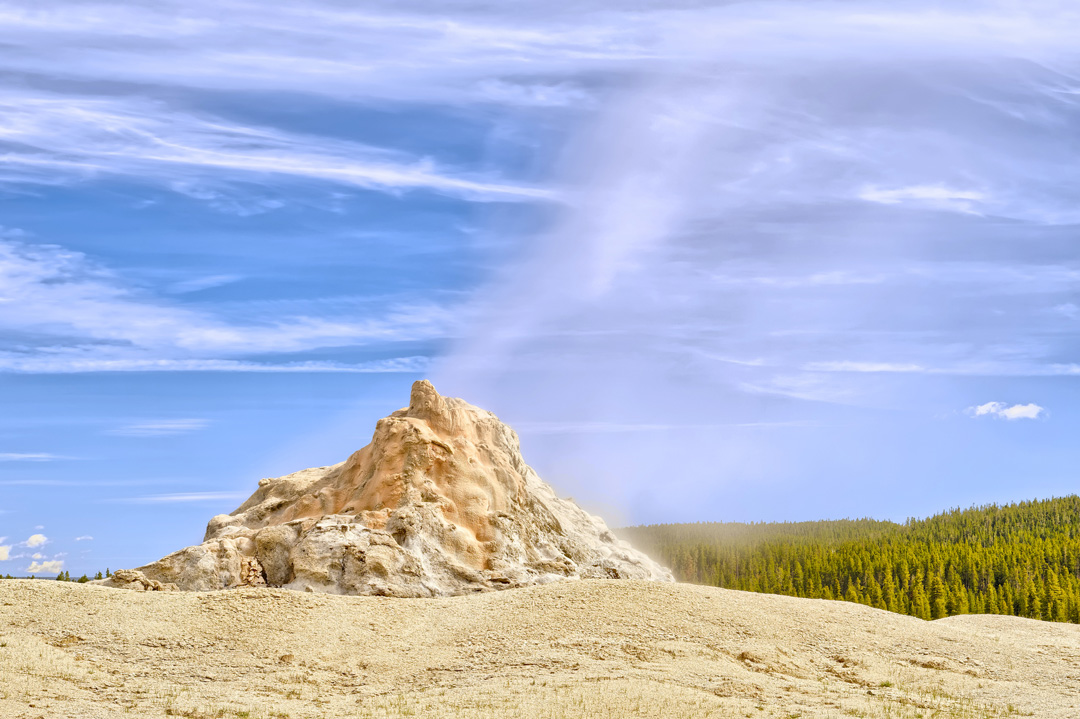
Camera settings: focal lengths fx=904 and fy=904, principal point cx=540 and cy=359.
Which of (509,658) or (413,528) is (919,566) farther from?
(509,658)

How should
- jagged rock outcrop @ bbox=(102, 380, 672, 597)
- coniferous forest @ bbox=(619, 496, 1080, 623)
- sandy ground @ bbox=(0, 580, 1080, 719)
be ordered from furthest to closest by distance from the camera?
coniferous forest @ bbox=(619, 496, 1080, 623) → jagged rock outcrop @ bbox=(102, 380, 672, 597) → sandy ground @ bbox=(0, 580, 1080, 719)

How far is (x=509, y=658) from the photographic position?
2825cm

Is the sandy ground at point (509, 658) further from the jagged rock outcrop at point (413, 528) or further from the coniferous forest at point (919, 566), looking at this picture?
the coniferous forest at point (919, 566)

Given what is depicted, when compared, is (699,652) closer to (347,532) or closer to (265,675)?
(265,675)

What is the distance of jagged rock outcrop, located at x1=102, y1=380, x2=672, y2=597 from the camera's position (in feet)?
119

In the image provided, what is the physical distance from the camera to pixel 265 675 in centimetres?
2741

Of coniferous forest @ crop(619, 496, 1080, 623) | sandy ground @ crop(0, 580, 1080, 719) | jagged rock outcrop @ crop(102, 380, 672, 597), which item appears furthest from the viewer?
coniferous forest @ crop(619, 496, 1080, 623)

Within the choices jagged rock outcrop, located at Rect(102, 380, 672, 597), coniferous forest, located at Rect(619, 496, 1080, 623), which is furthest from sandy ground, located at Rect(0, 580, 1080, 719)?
coniferous forest, located at Rect(619, 496, 1080, 623)

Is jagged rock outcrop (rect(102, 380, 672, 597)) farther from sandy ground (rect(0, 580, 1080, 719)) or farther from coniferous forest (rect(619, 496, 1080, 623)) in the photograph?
coniferous forest (rect(619, 496, 1080, 623))

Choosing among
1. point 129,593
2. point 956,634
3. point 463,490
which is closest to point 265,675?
point 129,593

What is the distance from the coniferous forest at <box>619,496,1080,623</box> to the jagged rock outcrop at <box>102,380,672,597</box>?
16771 mm

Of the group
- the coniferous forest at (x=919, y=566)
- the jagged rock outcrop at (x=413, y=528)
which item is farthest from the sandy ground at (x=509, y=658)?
the coniferous forest at (x=919, y=566)

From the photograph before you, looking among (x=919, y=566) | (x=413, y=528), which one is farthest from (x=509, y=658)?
(x=919, y=566)

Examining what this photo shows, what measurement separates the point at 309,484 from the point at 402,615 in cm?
1545
